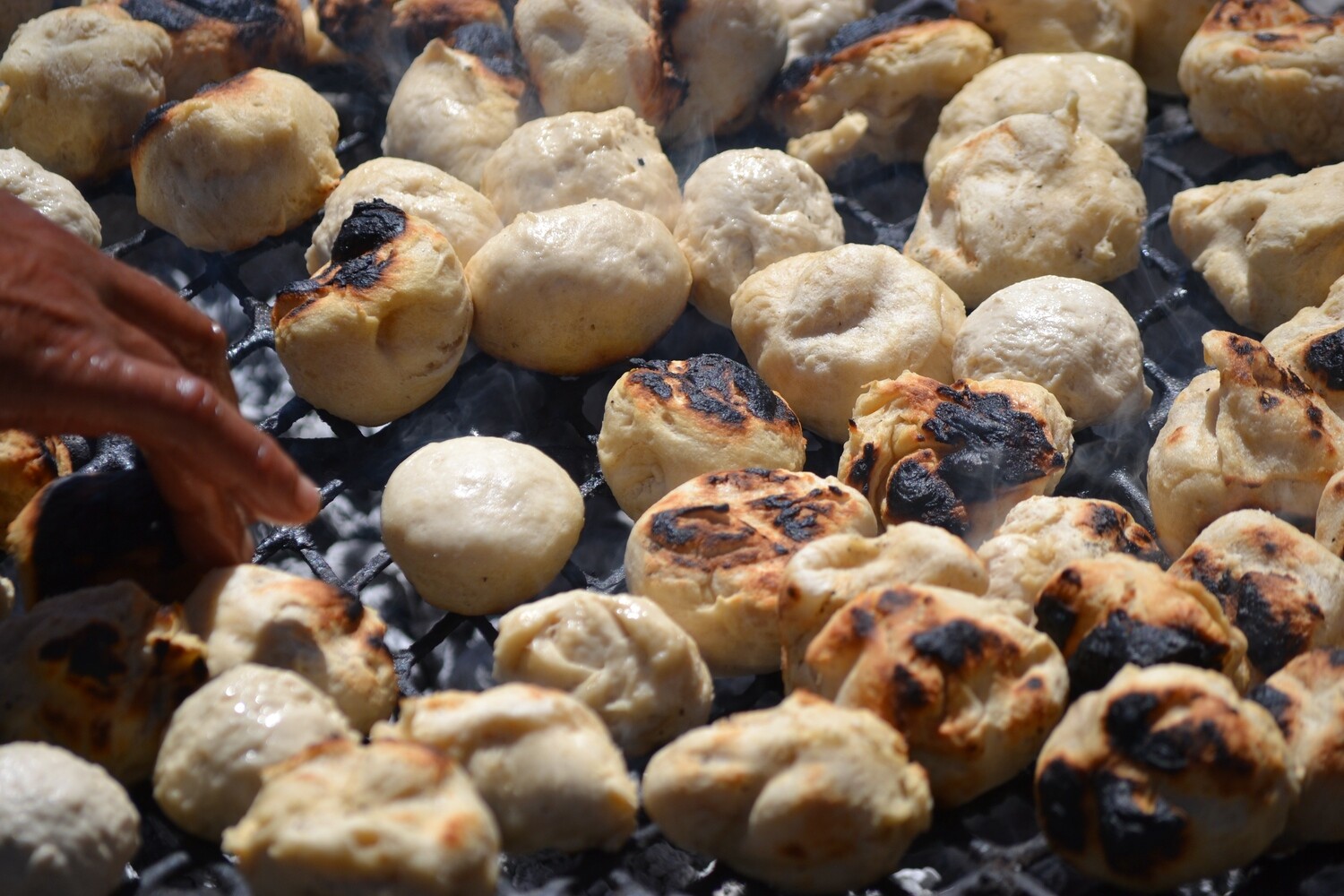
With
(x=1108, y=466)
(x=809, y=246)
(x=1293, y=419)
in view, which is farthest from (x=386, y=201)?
(x=1293, y=419)

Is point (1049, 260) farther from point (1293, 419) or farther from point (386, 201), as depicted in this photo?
point (386, 201)

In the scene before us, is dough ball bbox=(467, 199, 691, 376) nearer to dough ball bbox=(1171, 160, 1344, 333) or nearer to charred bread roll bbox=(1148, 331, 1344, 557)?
charred bread roll bbox=(1148, 331, 1344, 557)

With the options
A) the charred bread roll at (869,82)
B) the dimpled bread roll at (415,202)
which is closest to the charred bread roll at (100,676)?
the dimpled bread roll at (415,202)

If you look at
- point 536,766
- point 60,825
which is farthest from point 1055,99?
point 60,825

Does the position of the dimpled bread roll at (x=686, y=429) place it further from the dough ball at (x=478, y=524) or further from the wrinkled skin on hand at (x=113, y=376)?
the wrinkled skin on hand at (x=113, y=376)

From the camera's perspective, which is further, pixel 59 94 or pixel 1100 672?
pixel 59 94
